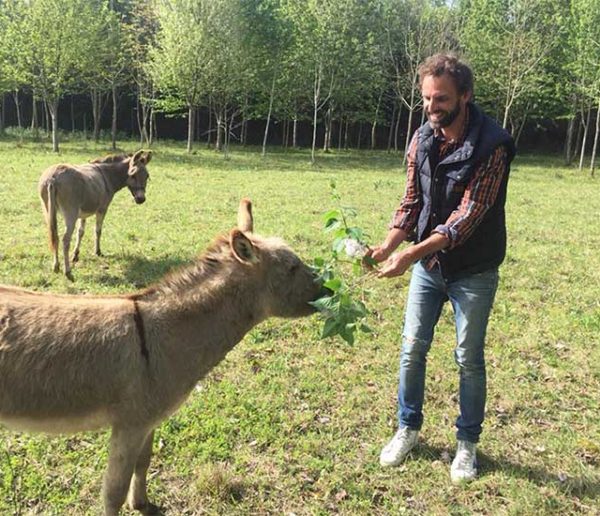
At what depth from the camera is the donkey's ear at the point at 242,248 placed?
3.04 m

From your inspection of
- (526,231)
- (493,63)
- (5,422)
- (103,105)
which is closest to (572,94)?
(493,63)

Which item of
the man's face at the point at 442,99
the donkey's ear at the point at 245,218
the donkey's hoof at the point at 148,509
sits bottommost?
the donkey's hoof at the point at 148,509

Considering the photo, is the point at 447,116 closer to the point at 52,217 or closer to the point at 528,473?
the point at 528,473

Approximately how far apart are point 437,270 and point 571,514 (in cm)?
197

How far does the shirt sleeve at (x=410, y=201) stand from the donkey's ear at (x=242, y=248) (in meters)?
1.35

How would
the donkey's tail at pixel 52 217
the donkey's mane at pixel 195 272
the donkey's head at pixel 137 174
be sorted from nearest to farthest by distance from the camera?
1. the donkey's mane at pixel 195 272
2. the donkey's tail at pixel 52 217
3. the donkey's head at pixel 137 174

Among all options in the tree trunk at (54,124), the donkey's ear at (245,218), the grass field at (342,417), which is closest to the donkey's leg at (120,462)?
the grass field at (342,417)

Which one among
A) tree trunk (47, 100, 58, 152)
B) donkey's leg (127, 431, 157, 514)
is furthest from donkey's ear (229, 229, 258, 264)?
tree trunk (47, 100, 58, 152)

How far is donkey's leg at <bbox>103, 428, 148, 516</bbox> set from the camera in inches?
117

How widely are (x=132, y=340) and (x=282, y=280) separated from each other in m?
0.96

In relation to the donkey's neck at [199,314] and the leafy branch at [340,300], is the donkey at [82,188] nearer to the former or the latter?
the donkey's neck at [199,314]

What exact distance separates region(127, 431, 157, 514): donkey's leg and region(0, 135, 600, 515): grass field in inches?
7.9

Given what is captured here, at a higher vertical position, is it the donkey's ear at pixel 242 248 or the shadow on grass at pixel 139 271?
the donkey's ear at pixel 242 248

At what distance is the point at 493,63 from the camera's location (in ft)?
114
